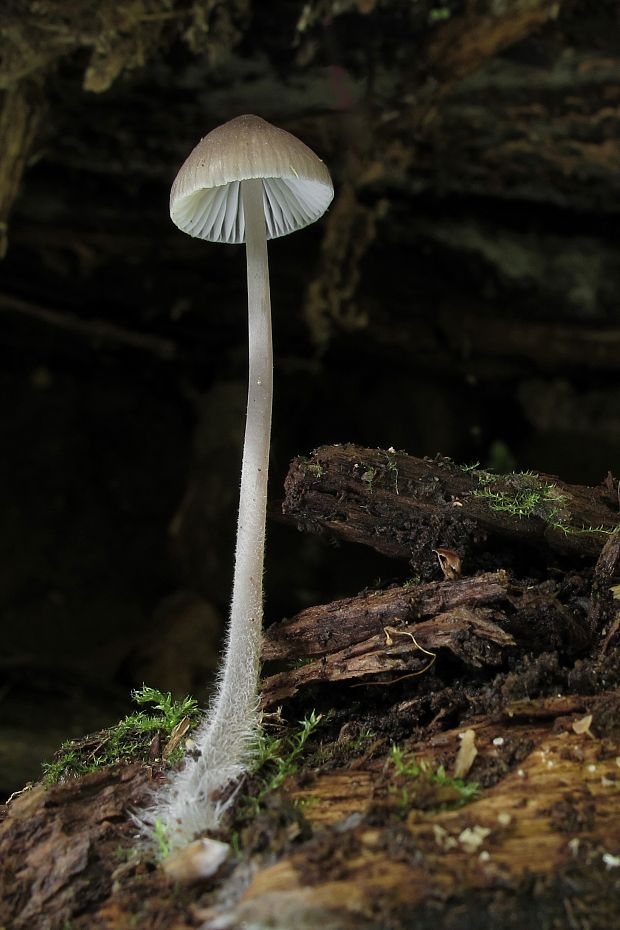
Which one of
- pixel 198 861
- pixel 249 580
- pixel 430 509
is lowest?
pixel 198 861

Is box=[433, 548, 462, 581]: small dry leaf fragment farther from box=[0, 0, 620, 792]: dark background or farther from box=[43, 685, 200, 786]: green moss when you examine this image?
box=[0, 0, 620, 792]: dark background

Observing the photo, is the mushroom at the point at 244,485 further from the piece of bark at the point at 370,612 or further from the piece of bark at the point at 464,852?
the piece of bark at the point at 464,852

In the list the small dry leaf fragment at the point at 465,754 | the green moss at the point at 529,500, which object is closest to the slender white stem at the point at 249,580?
the small dry leaf fragment at the point at 465,754

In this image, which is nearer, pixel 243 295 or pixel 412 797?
pixel 412 797

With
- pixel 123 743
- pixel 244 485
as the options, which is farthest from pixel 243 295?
pixel 123 743

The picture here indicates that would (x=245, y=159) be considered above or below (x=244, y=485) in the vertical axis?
above

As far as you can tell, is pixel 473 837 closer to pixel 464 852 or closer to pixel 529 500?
pixel 464 852

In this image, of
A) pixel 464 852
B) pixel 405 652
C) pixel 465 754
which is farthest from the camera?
pixel 405 652
